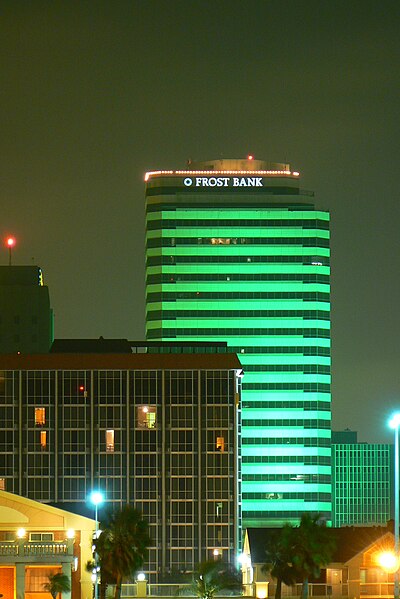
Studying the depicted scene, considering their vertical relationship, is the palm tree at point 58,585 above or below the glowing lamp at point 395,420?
below

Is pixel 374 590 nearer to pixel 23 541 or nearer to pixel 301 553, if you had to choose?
pixel 301 553

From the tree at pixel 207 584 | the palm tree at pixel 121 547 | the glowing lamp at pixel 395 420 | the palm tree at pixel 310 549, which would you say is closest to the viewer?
the glowing lamp at pixel 395 420

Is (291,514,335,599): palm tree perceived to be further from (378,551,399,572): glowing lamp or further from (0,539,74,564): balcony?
(0,539,74,564): balcony

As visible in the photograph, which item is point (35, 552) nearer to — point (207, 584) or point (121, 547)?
point (121, 547)

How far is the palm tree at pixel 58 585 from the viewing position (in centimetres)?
18688

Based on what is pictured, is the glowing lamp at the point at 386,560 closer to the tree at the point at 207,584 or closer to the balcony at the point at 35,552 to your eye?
the tree at the point at 207,584

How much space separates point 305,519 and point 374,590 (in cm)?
2093

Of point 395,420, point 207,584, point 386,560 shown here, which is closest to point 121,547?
point 207,584

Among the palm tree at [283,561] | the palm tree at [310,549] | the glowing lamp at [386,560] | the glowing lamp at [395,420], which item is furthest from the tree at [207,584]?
the glowing lamp at [395,420]

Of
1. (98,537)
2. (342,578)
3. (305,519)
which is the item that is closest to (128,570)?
(98,537)

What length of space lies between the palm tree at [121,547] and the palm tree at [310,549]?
15174 millimetres

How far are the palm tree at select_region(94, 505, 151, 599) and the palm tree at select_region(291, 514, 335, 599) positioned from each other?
1517 cm

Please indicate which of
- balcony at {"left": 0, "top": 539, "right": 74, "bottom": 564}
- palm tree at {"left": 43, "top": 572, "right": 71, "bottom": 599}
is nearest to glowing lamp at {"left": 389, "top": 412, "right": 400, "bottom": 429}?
palm tree at {"left": 43, "top": 572, "right": 71, "bottom": 599}

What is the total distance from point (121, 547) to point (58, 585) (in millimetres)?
12189
